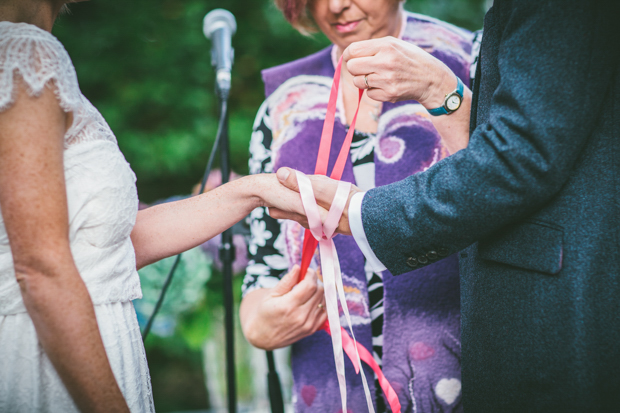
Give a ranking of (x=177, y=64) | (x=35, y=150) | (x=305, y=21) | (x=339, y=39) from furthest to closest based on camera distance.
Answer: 1. (x=177, y=64)
2. (x=305, y=21)
3. (x=339, y=39)
4. (x=35, y=150)

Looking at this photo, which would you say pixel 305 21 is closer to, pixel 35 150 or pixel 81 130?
pixel 81 130

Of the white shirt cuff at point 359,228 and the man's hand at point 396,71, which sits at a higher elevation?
the man's hand at point 396,71

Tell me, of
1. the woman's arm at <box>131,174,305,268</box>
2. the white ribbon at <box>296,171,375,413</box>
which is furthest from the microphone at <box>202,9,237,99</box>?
the white ribbon at <box>296,171,375,413</box>

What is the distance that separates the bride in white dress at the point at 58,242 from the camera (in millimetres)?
855

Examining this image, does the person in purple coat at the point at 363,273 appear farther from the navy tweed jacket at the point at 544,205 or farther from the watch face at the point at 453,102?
the navy tweed jacket at the point at 544,205

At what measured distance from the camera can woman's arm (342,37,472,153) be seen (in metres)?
1.19

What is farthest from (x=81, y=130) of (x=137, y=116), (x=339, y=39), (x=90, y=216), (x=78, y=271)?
(x=137, y=116)

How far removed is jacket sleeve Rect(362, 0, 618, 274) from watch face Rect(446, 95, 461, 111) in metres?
0.25

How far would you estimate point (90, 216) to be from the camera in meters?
0.99

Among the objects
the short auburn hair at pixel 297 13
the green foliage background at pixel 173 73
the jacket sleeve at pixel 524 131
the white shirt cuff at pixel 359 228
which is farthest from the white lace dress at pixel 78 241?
the green foliage background at pixel 173 73

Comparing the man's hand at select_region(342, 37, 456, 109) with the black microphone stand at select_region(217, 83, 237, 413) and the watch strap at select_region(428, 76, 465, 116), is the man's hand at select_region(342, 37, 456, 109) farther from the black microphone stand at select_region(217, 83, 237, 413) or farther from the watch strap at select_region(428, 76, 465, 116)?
the black microphone stand at select_region(217, 83, 237, 413)

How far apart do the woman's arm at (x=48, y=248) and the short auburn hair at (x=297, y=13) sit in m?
0.96

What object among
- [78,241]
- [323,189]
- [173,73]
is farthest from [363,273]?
[173,73]

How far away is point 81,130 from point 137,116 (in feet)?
7.14
